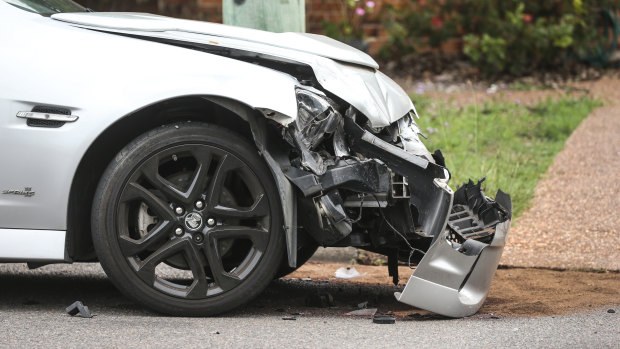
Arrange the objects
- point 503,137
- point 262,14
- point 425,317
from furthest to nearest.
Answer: point 503,137 < point 262,14 < point 425,317

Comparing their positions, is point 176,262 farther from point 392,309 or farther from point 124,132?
point 392,309

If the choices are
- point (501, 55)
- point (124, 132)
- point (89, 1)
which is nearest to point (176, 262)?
point (124, 132)

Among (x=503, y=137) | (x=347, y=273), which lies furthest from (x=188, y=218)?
(x=503, y=137)

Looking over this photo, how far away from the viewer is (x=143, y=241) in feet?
14.0

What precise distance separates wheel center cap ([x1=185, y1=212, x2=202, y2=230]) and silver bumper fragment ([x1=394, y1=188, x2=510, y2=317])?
932mm

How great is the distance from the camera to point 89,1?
11.9m

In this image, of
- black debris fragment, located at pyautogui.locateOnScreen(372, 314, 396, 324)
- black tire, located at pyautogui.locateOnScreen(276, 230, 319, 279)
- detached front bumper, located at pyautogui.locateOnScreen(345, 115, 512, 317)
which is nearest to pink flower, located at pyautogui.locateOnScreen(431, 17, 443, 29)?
black tire, located at pyautogui.locateOnScreen(276, 230, 319, 279)

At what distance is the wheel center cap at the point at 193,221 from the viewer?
429cm

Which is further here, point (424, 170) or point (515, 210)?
point (515, 210)

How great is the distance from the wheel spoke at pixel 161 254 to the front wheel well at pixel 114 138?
1.11 ft

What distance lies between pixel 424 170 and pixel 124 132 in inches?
54.2

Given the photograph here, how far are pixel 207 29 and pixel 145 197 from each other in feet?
2.77

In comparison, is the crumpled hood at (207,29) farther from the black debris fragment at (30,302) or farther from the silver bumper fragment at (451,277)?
the black debris fragment at (30,302)

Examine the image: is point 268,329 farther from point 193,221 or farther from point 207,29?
point 207,29
